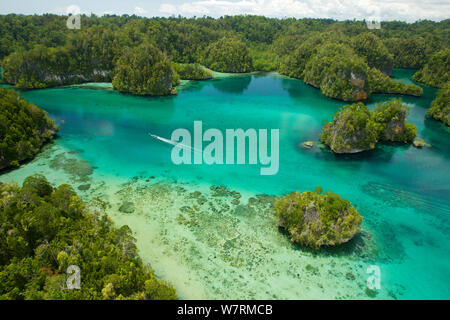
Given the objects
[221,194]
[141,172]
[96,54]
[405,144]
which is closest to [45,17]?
[96,54]

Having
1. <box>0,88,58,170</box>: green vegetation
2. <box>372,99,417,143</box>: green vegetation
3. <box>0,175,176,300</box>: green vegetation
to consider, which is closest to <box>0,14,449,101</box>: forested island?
<box>372,99,417,143</box>: green vegetation

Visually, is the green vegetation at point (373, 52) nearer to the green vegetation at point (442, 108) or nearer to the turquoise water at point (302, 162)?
the turquoise water at point (302, 162)

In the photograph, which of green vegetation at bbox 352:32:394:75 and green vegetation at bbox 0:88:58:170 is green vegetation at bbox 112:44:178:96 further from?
green vegetation at bbox 352:32:394:75

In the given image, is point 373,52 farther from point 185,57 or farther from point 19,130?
point 19,130

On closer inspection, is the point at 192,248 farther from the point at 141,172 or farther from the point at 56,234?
the point at 141,172

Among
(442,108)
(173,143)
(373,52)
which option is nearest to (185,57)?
(373,52)

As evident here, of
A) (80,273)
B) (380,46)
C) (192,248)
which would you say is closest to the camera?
(80,273)

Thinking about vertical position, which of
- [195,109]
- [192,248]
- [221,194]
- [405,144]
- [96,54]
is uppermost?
[96,54]
